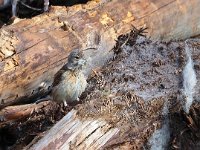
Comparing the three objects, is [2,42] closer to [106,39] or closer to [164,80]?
[106,39]

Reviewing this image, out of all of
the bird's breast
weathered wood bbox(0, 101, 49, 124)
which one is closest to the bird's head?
the bird's breast

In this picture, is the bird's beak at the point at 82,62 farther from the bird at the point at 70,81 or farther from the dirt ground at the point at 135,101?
the dirt ground at the point at 135,101

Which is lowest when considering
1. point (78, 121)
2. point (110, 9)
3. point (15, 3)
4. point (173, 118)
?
point (173, 118)

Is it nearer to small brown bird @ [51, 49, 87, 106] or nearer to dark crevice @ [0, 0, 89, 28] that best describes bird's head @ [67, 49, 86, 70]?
small brown bird @ [51, 49, 87, 106]

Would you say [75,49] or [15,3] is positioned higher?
[15,3]

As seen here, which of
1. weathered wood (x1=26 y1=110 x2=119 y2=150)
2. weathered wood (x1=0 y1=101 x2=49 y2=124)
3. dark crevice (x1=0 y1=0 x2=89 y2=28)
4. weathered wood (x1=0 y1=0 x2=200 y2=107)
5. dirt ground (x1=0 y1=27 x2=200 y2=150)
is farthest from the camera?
dark crevice (x1=0 y1=0 x2=89 y2=28)

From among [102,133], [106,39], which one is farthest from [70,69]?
[102,133]

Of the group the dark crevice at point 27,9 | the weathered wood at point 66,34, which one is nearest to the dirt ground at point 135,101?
the weathered wood at point 66,34
